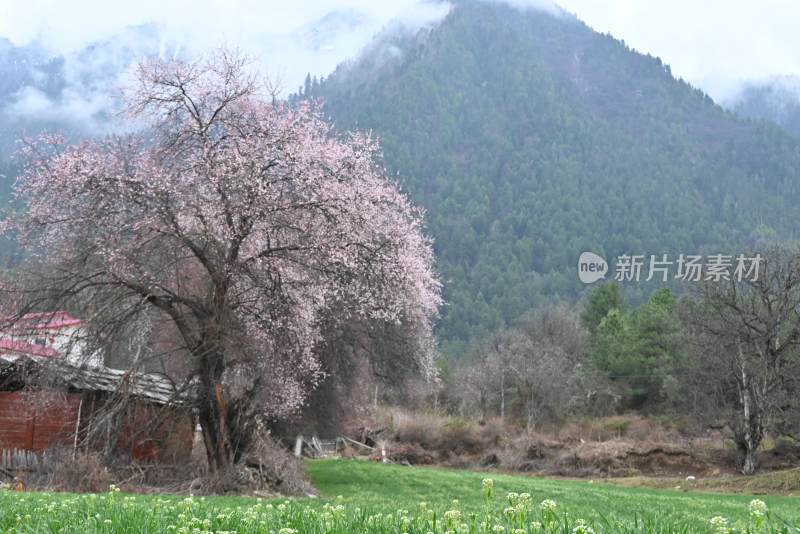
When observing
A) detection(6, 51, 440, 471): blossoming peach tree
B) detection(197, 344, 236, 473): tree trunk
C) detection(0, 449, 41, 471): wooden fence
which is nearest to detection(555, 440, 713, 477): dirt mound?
detection(6, 51, 440, 471): blossoming peach tree

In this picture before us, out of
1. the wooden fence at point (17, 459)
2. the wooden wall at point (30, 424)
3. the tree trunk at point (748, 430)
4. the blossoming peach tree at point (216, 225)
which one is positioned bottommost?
the wooden fence at point (17, 459)

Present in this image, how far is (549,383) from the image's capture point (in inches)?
2224

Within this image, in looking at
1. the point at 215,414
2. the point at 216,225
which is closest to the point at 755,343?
the point at 215,414

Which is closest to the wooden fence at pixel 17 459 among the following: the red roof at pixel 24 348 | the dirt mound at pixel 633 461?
the red roof at pixel 24 348

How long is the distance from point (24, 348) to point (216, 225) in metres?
6.64

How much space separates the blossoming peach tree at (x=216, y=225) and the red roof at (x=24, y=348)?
2.32 meters

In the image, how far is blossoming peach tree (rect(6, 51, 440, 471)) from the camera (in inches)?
719

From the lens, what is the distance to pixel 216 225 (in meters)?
18.5

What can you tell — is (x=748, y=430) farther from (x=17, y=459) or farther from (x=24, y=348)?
(x=24, y=348)

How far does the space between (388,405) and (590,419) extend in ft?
51.4

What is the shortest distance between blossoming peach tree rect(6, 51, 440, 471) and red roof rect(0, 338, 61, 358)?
2.32 m

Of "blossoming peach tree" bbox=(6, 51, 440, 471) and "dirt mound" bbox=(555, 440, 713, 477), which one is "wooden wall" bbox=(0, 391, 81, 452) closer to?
"blossoming peach tree" bbox=(6, 51, 440, 471)

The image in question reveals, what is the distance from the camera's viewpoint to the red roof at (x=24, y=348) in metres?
19.7

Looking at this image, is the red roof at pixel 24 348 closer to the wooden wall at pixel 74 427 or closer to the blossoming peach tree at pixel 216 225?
the wooden wall at pixel 74 427
